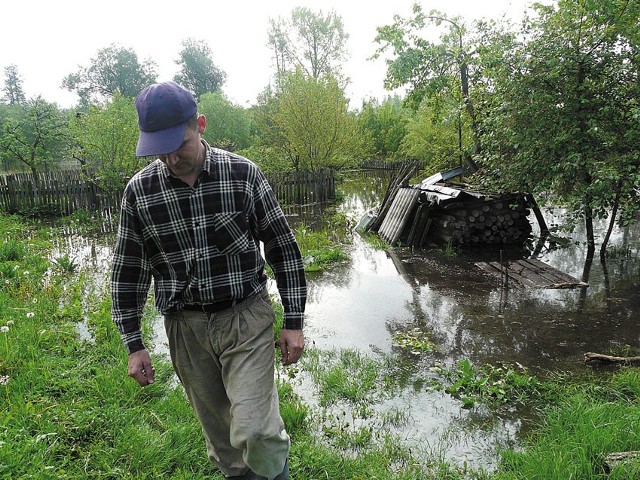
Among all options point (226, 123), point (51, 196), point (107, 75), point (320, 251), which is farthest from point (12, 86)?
point (320, 251)

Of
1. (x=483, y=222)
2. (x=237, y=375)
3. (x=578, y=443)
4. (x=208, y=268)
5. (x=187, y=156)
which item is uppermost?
(x=187, y=156)

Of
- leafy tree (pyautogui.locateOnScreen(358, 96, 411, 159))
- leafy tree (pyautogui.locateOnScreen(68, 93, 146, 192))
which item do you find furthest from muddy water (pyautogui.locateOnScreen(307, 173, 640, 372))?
leafy tree (pyautogui.locateOnScreen(358, 96, 411, 159))

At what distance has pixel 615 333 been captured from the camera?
195 inches

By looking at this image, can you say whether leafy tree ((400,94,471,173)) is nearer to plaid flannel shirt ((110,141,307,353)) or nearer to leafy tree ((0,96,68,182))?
plaid flannel shirt ((110,141,307,353))

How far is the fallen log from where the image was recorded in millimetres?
4094

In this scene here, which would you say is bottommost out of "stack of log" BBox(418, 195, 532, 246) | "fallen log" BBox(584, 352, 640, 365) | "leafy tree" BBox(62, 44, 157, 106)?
"fallen log" BBox(584, 352, 640, 365)

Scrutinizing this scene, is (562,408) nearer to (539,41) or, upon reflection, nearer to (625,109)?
(625,109)

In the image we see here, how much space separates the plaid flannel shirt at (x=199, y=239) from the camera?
1.97 meters

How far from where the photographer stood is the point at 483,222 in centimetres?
897

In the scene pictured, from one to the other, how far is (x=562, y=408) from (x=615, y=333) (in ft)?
7.49

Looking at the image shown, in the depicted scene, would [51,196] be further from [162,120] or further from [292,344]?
[292,344]

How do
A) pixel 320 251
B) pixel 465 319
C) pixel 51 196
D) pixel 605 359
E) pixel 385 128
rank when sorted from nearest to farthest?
1. pixel 605 359
2. pixel 465 319
3. pixel 320 251
4. pixel 51 196
5. pixel 385 128

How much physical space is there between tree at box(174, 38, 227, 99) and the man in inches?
2381

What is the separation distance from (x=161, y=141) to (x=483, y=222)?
8.15 metres
